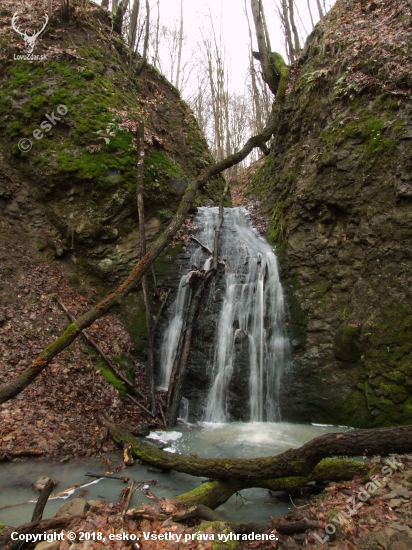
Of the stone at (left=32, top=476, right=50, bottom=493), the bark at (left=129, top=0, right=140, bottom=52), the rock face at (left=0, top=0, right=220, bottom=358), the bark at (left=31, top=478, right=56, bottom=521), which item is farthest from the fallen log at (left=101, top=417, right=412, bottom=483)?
the bark at (left=129, top=0, right=140, bottom=52)

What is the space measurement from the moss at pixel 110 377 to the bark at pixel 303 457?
2730 millimetres

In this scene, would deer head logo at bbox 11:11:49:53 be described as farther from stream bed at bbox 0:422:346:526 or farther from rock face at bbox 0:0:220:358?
stream bed at bbox 0:422:346:526

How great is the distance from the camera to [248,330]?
26.7 ft

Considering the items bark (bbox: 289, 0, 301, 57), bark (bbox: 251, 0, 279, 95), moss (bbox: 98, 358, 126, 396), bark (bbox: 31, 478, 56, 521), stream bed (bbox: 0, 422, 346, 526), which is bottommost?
stream bed (bbox: 0, 422, 346, 526)

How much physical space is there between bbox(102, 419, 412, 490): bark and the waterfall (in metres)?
3.18

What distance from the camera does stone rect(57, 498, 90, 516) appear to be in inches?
131

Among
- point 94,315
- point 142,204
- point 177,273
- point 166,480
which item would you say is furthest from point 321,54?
point 166,480

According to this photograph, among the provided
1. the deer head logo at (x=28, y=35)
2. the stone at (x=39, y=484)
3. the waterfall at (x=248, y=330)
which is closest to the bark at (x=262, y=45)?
the waterfall at (x=248, y=330)

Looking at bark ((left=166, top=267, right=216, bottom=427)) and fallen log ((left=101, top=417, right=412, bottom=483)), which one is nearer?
fallen log ((left=101, top=417, right=412, bottom=483))

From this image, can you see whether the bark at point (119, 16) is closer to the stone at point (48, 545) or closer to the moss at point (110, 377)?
the moss at point (110, 377)

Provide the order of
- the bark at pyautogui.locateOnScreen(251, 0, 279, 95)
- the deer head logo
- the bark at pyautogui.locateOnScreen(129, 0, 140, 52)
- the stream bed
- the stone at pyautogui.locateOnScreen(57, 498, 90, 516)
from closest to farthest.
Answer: the stone at pyautogui.locateOnScreen(57, 498, 90, 516)
the stream bed
the deer head logo
the bark at pyautogui.locateOnScreen(251, 0, 279, 95)
the bark at pyautogui.locateOnScreen(129, 0, 140, 52)

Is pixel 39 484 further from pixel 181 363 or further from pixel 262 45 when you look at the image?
pixel 262 45

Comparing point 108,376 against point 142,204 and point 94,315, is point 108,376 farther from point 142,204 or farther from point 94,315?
point 142,204

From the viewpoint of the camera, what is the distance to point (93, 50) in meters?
11.7
